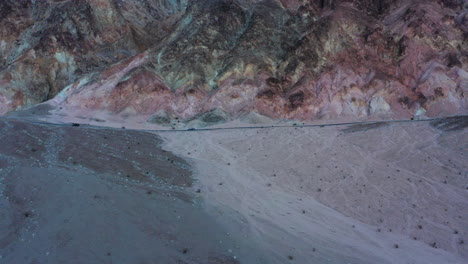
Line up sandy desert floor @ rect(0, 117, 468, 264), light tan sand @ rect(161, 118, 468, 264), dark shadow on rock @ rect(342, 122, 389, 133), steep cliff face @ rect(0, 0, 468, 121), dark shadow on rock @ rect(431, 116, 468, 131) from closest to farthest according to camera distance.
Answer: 1. sandy desert floor @ rect(0, 117, 468, 264)
2. light tan sand @ rect(161, 118, 468, 264)
3. dark shadow on rock @ rect(431, 116, 468, 131)
4. dark shadow on rock @ rect(342, 122, 389, 133)
5. steep cliff face @ rect(0, 0, 468, 121)

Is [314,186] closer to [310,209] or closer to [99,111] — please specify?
[310,209]

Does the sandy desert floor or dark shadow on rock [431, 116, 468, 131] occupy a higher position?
the sandy desert floor

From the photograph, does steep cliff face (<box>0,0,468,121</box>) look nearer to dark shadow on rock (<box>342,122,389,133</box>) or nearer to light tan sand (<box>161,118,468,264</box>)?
dark shadow on rock (<box>342,122,389,133</box>)

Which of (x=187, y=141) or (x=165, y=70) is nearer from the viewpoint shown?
(x=187, y=141)

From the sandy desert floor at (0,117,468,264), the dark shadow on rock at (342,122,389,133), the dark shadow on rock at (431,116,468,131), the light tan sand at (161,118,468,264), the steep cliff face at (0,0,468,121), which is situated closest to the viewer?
the sandy desert floor at (0,117,468,264)

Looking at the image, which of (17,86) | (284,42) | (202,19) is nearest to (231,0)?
(202,19)

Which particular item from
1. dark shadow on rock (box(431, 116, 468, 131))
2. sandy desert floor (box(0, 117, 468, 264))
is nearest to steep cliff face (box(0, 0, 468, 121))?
dark shadow on rock (box(431, 116, 468, 131))

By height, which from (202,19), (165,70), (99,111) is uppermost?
(202,19)
